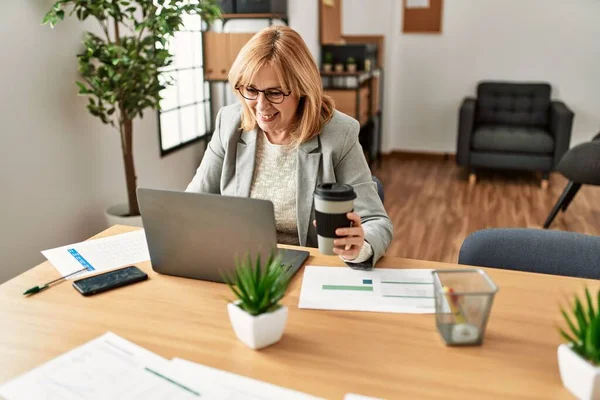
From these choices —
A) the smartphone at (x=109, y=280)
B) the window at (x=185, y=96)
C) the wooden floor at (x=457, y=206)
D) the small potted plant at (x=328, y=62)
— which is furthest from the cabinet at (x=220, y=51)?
the smartphone at (x=109, y=280)

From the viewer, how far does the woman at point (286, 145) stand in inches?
62.9

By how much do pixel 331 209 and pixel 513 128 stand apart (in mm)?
4490

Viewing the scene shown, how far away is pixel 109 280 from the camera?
54.4 inches

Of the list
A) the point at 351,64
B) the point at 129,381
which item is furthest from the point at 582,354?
the point at 351,64

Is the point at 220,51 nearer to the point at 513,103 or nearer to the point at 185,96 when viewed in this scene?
the point at 185,96

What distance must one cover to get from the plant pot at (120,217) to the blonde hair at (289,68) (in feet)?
4.72

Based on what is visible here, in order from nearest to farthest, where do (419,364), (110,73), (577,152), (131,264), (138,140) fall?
1. (419,364)
2. (131,264)
3. (110,73)
4. (138,140)
5. (577,152)

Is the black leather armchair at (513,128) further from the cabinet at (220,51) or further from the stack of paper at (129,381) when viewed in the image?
the stack of paper at (129,381)

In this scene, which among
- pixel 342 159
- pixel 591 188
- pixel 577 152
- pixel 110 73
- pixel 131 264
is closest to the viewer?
pixel 131 264

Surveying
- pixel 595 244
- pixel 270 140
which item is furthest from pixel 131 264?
pixel 595 244

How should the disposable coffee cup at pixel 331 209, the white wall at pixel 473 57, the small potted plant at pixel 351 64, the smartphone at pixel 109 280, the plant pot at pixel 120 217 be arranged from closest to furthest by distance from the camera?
the disposable coffee cup at pixel 331 209
the smartphone at pixel 109 280
the plant pot at pixel 120 217
the small potted plant at pixel 351 64
the white wall at pixel 473 57

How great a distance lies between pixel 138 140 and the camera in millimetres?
3500

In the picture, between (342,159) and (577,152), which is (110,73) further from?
(577,152)

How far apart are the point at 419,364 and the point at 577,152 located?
3.28m
